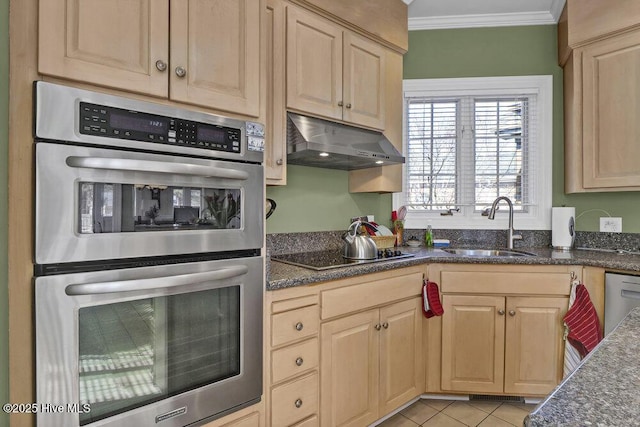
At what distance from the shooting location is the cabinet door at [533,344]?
2.10 meters

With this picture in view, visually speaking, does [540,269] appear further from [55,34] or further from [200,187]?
[55,34]

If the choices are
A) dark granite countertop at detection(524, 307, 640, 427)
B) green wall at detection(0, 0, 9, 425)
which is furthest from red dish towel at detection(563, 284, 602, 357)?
green wall at detection(0, 0, 9, 425)

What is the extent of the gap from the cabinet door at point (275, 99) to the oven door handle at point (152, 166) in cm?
49

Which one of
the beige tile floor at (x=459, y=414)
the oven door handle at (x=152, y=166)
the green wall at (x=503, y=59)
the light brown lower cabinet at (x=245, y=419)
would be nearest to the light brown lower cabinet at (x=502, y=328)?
the beige tile floor at (x=459, y=414)

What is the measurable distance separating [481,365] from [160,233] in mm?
2039

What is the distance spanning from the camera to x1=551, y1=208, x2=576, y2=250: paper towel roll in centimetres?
256

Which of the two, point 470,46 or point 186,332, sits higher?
point 470,46

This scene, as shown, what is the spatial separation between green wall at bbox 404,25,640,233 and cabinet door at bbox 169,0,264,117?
1.85 meters

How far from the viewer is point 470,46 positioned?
2830mm

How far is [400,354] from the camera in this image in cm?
201

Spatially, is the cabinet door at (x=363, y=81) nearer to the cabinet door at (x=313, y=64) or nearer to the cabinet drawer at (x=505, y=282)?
the cabinet door at (x=313, y=64)

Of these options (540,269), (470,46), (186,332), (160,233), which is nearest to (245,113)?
(160,233)

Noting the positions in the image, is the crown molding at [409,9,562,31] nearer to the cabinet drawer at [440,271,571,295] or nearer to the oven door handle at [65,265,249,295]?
the cabinet drawer at [440,271,571,295]

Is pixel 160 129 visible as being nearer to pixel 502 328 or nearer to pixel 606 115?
pixel 502 328
